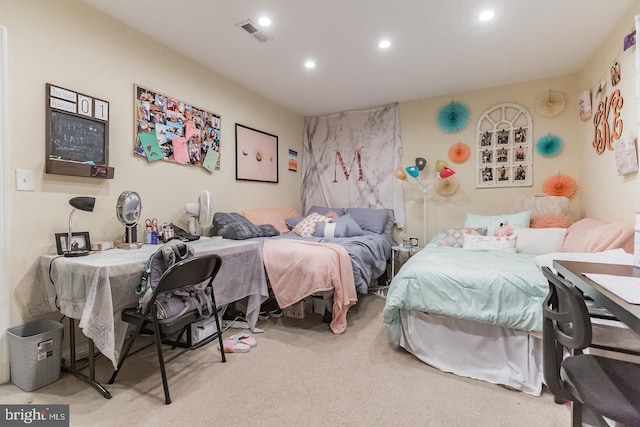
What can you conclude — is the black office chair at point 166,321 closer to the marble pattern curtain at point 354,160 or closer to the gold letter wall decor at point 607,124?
the marble pattern curtain at point 354,160

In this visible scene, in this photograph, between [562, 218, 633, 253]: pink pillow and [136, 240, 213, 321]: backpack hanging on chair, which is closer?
[136, 240, 213, 321]: backpack hanging on chair

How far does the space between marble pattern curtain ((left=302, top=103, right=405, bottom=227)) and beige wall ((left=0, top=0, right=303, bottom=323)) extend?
1674 mm

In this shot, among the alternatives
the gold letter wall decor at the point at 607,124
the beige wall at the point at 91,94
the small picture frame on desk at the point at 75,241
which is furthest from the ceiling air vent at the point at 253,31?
the gold letter wall decor at the point at 607,124

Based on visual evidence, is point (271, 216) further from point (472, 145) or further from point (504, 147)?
point (504, 147)

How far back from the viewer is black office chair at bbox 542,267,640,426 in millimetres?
828

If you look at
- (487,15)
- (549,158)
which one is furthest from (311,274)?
(549,158)

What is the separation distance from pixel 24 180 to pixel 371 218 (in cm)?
328

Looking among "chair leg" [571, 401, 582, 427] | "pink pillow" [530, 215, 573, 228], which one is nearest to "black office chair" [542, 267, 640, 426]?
"chair leg" [571, 401, 582, 427]

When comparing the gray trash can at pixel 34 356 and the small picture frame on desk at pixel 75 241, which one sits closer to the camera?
the gray trash can at pixel 34 356

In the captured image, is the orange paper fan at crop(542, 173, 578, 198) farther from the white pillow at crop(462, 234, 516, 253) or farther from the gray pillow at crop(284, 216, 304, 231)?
the gray pillow at crop(284, 216, 304, 231)

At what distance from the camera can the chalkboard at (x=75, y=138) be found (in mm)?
1928

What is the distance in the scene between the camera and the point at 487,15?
87.7 inches

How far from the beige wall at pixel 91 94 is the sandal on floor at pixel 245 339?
1195mm

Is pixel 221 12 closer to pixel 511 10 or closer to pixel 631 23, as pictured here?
pixel 511 10
